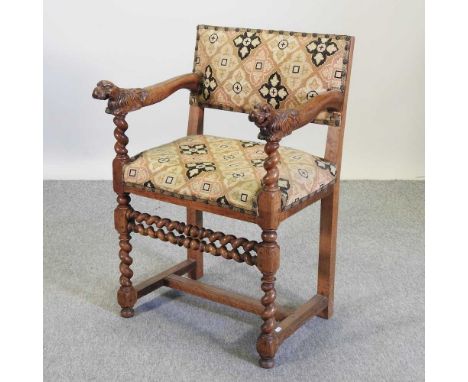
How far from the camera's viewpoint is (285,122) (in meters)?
1.86

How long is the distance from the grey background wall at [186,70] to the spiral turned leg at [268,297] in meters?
1.85

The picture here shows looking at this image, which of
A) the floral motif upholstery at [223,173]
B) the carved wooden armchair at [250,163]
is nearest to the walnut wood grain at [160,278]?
the carved wooden armchair at [250,163]

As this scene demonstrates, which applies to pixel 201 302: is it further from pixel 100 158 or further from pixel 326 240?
pixel 100 158

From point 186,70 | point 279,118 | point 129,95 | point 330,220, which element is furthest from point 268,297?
point 186,70

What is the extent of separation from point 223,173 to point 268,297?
1.23 ft

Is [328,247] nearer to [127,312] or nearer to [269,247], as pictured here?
[269,247]

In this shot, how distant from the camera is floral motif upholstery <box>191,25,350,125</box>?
2.16 metres

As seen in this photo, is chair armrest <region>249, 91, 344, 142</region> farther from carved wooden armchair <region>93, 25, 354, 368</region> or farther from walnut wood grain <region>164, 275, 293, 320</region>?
walnut wood grain <region>164, 275, 293, 320</region>

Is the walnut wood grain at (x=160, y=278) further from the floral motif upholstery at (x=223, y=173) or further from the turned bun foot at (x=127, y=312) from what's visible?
the floral motif upholstery at (x=223, y=173)

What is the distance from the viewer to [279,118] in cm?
185

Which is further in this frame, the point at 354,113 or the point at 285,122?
the point at 354,113

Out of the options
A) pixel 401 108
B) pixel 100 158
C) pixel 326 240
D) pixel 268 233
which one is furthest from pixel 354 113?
pixel 268 233

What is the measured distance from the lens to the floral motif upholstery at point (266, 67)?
7.08 ft

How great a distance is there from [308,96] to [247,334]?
2.55 ft
